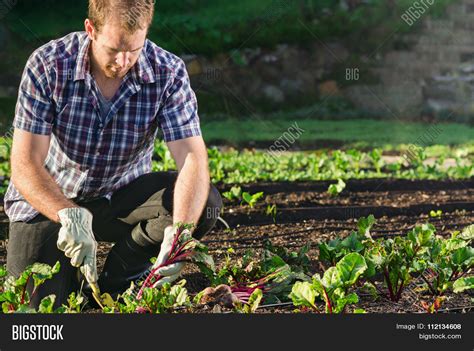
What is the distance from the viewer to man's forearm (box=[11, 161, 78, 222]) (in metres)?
3.13

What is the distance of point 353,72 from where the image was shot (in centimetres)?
826

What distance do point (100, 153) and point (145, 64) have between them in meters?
0.39

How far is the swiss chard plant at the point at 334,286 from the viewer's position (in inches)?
113

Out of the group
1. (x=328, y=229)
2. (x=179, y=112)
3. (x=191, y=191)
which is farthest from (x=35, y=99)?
(x=328, y=229)

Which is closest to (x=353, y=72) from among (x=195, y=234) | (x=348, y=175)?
(x=348, y=175)

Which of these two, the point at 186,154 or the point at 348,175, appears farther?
the point at 348,175

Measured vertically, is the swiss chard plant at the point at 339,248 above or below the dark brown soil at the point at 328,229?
above

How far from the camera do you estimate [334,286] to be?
2898 millimetres

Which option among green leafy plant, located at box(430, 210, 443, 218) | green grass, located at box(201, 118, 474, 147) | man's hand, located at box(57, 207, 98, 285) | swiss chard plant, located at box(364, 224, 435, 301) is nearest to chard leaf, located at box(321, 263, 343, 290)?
swiss chard plant, located at box(364, 224, 435, 301)

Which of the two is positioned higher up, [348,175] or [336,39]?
[336,39]

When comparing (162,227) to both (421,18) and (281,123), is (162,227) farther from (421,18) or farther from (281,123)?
(421,18)

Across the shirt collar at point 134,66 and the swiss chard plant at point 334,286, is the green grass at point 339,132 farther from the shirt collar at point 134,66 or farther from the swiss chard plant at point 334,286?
the swiss chard plant at point 334,286

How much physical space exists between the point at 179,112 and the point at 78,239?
0.67 meters

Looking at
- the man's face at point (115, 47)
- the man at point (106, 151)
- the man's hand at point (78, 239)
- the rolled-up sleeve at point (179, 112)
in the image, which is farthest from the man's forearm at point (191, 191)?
the man's face at point (115, 47)
